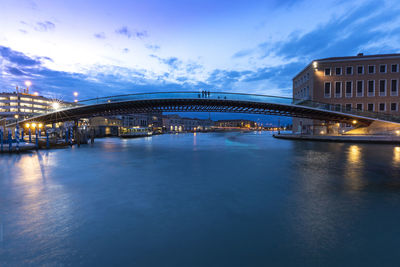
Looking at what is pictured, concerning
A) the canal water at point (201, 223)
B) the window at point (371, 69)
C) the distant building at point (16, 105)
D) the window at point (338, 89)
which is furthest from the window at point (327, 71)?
the distant building at point (16, 105)

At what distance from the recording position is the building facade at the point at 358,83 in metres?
40.2

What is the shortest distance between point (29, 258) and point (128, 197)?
10.0ft

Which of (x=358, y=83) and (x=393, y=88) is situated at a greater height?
(x=358, y=83)

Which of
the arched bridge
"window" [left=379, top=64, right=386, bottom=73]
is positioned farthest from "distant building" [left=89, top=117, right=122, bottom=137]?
"window" [left=379, top=64, right=386, bottom=73]

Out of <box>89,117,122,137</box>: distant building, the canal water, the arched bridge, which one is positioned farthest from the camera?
<box>89,117,122,137</box>: distant building

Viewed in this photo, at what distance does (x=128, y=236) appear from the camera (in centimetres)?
379

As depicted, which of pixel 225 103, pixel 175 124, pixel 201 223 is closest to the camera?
pixel 201 223

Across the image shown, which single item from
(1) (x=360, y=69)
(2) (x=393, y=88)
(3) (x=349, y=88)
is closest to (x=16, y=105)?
(3) (x=349, y=88)

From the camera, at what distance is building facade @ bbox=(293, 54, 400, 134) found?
132 feet

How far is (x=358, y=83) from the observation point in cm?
4184

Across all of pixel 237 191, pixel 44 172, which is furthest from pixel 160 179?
pixel 44 172

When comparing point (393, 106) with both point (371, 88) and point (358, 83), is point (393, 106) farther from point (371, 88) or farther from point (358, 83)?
point (358, 83)

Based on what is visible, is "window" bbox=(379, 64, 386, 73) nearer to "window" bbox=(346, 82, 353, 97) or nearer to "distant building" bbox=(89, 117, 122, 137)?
"window" bbox=(346, 82, 353, 97)

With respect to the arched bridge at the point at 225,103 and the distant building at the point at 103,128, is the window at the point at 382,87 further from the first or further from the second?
the distant building at the point at 103,128
